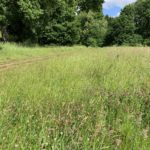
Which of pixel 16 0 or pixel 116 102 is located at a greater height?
pixel 16 0

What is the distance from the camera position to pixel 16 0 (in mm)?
36125

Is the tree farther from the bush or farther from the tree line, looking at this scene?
the bush

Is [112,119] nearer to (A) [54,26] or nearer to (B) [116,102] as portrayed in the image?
(B) [116,102]

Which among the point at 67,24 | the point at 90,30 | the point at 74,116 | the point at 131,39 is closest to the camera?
the point at 74,116

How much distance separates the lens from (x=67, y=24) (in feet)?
159

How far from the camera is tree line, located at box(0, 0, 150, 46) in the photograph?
3725 cm

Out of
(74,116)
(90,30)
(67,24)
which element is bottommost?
(90,30)

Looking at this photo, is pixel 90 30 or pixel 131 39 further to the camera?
pixel 131 39

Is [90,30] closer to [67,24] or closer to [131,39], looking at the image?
[131,39]

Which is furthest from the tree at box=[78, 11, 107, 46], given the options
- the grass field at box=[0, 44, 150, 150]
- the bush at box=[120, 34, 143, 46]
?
the grass field at box=[0, 44, 150, 150]

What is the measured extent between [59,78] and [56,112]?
4391 millimetres

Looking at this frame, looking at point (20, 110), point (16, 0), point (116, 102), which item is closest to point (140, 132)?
point (116, 102)

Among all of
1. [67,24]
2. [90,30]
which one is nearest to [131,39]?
[90,30]

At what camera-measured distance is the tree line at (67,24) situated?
122 ft
